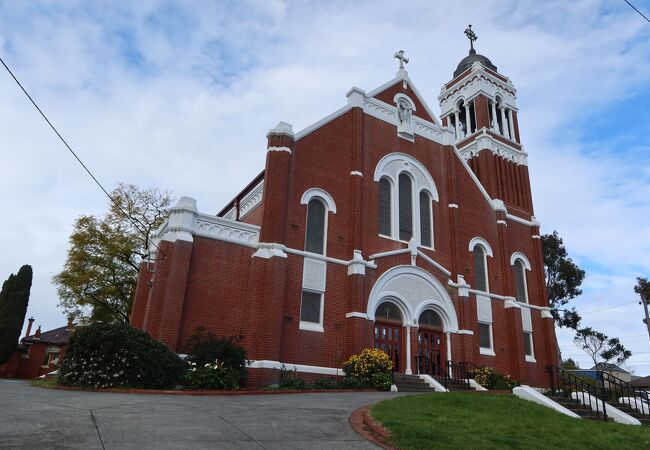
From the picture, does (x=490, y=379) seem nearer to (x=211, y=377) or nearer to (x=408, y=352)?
(x=408, y=352)

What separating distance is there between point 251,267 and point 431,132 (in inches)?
527

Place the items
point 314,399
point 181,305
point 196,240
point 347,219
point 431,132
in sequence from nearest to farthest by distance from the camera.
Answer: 1. point 314,399
2. point 181,305
3. point 196,240
4. point 347,219
5. point 431,132

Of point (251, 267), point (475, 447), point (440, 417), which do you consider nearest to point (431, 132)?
point (251, 267)

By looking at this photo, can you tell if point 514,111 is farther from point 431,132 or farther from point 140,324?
point 140,324

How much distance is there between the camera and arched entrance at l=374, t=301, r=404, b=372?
68.5ft

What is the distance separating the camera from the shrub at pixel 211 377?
15.0 meters

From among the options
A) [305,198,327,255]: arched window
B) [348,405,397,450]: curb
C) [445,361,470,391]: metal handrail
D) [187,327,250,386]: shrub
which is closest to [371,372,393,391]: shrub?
[445,361,470,391]: metal handrail

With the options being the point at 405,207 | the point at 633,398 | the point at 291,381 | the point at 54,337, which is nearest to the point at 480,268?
the point at 405,207

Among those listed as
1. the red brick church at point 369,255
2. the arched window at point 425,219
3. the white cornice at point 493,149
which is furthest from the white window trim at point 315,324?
the white cornice at point 493,149

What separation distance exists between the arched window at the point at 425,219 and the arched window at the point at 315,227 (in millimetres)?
5605

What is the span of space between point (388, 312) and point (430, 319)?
7.92 ft

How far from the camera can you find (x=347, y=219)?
22.0 meters

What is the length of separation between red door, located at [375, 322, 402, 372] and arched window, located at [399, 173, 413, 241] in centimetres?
436

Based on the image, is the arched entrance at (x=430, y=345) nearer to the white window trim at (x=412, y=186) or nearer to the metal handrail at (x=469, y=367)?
the metal handrail at (x=469, y=367)
